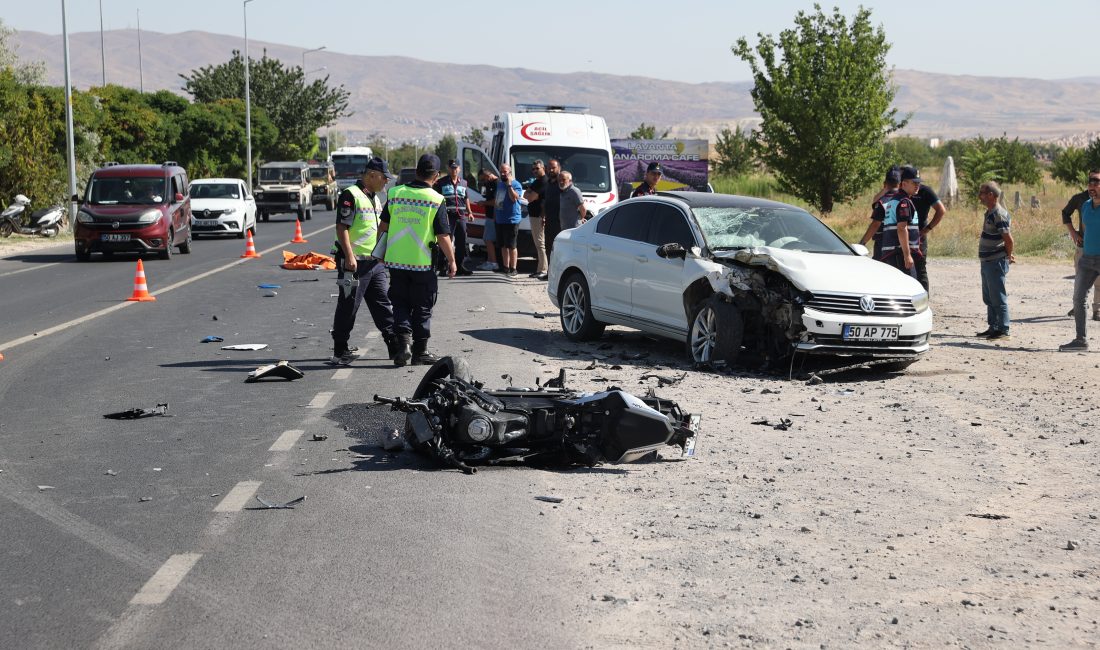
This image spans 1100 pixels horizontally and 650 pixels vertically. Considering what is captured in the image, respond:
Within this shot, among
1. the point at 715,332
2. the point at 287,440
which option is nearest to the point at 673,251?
the point at 715,332

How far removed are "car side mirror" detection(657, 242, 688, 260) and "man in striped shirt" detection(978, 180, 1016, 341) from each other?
11.5 feet

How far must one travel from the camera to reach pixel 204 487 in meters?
7.25

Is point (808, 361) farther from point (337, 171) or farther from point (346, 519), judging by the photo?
point (337, 171)

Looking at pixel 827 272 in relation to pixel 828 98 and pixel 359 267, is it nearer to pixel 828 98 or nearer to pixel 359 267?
pixel 359 267

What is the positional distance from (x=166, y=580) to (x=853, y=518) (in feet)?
11.1

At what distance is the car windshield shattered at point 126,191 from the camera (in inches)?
1096

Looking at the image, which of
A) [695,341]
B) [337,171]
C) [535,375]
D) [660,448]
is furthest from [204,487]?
[337,171]

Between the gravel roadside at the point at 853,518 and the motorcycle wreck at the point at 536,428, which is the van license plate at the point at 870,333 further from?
the motorcycle wreck at the point at 536,428

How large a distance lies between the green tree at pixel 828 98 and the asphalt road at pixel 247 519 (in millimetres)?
26874

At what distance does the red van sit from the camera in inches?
1064

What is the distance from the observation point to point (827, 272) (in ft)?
38.5


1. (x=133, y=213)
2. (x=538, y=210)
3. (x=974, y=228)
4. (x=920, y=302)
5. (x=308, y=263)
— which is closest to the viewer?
(x=920, y=302)

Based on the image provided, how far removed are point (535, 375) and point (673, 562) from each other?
18.4ft

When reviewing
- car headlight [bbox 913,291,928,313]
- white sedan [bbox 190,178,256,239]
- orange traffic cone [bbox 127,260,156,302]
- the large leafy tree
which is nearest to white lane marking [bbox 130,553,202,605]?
car headlight [bbox 913,291,928,313]
